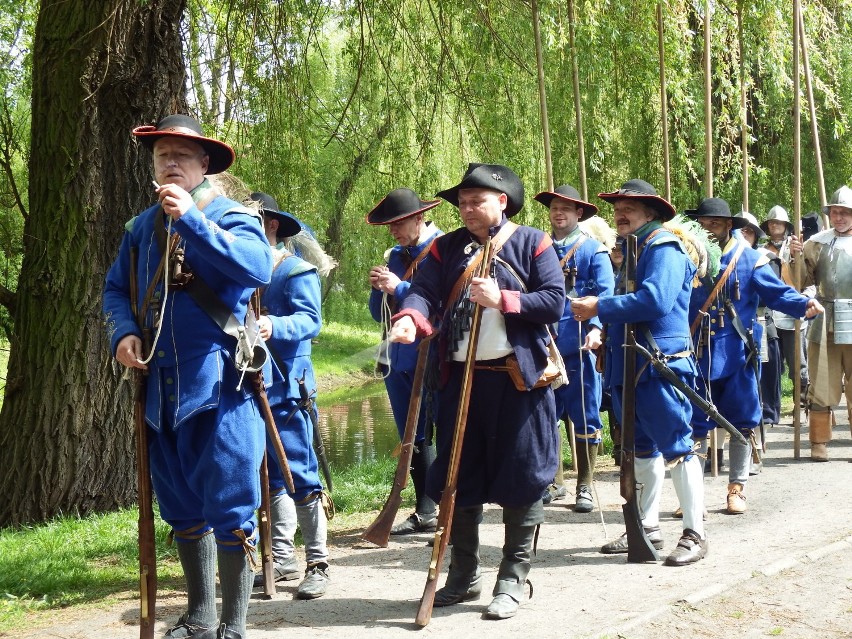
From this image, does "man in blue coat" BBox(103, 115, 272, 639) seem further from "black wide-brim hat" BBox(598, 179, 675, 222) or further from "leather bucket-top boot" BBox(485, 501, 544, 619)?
"black wide-brim hat" BBox(598, 179, 675, 222)

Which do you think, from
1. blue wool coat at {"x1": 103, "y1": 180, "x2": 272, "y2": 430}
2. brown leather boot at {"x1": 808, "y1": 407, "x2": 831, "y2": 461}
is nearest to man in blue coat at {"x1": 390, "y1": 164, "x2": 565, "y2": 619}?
blue wool coat at {"x1": 103, "y1": 180, "x2": 272, "y2": 430}

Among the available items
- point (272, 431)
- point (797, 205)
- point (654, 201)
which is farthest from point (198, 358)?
point (797, 205)

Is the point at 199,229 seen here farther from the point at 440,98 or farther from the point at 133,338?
the point at 440,98

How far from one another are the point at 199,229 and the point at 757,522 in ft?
15.0

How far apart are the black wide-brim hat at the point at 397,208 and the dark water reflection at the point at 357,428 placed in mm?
5446

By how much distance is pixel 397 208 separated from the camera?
7047 millimetres

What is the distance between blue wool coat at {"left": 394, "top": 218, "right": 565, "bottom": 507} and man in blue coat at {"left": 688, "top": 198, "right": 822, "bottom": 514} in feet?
9.18

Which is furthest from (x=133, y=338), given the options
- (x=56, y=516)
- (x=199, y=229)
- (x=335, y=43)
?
(x=335, y=43)

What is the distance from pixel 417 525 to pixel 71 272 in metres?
3.06

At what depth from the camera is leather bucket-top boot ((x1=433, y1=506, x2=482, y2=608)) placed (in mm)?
5324

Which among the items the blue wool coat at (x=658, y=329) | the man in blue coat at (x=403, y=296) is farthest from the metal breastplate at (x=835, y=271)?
the man in blue coat at (x=403, y=296)

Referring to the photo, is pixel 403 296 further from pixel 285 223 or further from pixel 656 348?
pixel 656 348

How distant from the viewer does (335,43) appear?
66.4 feet

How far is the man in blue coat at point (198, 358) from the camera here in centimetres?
440
